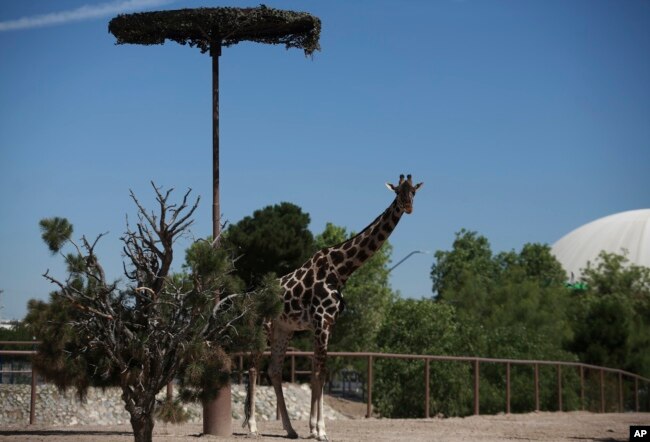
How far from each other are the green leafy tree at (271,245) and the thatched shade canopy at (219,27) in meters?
21.2

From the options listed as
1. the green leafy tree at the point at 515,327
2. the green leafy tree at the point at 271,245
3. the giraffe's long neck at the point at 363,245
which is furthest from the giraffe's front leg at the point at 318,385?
the green leafy tree at the point at 271,245

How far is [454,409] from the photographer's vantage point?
23500 millimetres

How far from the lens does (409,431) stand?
1627 centimetres

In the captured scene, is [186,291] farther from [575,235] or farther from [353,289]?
[575,235]

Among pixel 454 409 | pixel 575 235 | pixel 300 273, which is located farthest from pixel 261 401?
pixel 575 235

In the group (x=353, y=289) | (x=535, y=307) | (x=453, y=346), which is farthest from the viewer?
(x=353, y=289)

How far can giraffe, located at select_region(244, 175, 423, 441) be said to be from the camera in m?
14.6

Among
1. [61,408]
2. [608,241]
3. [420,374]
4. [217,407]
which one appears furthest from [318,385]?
[608,241]

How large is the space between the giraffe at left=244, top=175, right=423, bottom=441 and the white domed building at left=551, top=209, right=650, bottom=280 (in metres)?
86.5

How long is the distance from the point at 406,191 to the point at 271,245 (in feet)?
74.9

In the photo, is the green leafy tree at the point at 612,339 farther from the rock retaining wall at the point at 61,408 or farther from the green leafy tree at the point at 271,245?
the rock retaining wall at the point at 61,408

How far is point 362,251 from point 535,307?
84.8 feet

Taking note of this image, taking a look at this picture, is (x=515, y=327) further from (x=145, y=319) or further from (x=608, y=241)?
(x=608, y=241)

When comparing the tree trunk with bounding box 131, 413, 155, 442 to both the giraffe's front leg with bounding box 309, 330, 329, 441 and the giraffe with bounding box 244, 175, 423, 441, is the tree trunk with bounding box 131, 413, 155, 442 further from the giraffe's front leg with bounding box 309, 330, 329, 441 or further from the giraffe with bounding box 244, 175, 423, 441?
the giraffe's front leg with bounding box 309, 330, 329, 441
